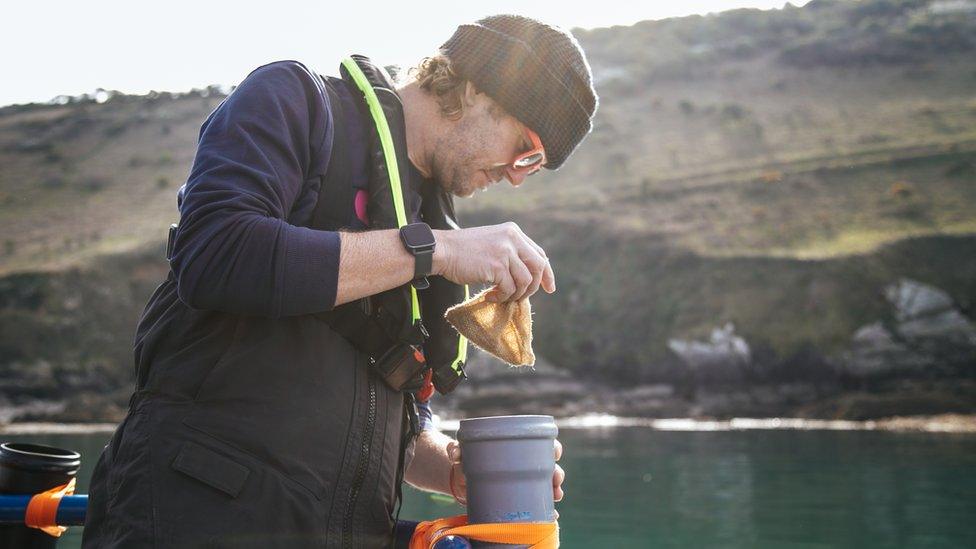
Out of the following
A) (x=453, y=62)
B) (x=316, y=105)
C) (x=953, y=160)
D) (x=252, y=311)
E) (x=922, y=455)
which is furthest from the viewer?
(x=953, y=160)

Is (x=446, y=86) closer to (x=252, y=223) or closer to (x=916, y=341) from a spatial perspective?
(x=252, y=223)

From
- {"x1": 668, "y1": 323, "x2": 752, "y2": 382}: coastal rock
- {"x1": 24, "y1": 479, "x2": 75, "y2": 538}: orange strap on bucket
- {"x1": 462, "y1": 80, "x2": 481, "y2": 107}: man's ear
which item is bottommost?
{"x1": 668, "y1": 323, "x2": 752, "y2": 382}: coastal rock

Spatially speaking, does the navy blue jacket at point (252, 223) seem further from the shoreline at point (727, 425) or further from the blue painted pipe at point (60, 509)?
the shoreline at point (727, 425)

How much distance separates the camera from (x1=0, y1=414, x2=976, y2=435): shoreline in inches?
1004

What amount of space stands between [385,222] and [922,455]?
62.7ft

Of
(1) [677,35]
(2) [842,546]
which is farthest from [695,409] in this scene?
(1) [677,35]

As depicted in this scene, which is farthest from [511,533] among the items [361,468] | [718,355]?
[718,355]

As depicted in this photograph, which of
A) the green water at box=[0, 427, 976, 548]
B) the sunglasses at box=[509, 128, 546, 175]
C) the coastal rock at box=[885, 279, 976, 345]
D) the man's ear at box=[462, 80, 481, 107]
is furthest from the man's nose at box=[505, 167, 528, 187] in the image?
the coastal rock at box=[885, 279, 976, 345]

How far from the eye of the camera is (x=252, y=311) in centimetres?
184

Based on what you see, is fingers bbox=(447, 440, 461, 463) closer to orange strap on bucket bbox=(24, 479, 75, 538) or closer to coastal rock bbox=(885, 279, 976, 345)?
orange strap on bucket bbox=(24, 479, 75, 538)

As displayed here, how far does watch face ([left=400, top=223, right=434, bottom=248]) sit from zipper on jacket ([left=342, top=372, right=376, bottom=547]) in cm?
36

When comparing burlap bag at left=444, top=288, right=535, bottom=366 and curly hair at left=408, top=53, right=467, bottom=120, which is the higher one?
curly hair at left=408, top=53, right=467, bottom=120

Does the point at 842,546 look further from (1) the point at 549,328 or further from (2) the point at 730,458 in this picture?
(1) the point at 549,328

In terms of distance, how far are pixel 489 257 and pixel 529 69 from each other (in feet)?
1.72
